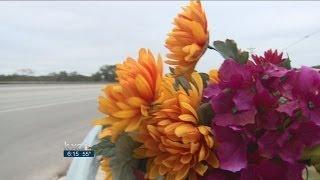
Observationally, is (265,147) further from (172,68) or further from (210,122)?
(172,68)

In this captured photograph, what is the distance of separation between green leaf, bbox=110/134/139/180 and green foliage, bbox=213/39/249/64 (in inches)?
14.4

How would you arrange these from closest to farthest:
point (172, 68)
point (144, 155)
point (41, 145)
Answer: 1. point (144, 155)
2. point (172, 68)
3. point (41, 145)

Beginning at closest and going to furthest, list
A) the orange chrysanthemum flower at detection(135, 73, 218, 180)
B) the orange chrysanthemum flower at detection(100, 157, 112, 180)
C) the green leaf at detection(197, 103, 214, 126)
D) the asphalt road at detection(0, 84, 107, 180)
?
the orange chrysanthemum flower at detection(135, 73, 218, 180) < the green leaf at detection(197, 103, 214, 126) < the orange chrysanthemum flower at detection(100, 157, 112, 180) < the asphalt road at detection(0, 84, 107, 180)

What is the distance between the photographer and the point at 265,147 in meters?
1.37

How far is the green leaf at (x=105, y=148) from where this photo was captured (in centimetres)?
154

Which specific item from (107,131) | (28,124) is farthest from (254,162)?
(28,124)

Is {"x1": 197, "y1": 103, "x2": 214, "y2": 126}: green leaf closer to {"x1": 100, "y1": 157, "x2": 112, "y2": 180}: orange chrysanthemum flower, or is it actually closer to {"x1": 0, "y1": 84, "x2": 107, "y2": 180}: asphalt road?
{"x1": 100, "y1": 157, "x2": 112, "y2": 180}: orange chrysanthemum flower

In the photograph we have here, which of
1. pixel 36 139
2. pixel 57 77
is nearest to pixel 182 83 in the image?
pixel 36 139

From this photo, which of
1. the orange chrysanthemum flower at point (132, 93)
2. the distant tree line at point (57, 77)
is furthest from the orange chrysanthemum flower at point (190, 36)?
the distant tree line at point (57, 77)

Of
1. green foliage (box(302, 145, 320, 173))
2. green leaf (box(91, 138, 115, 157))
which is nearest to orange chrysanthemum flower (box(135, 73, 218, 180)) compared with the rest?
green leaf (box(91, 138, 115, 157))

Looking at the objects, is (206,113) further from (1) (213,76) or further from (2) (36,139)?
(2) (36,139)

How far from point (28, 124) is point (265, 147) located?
584 inches

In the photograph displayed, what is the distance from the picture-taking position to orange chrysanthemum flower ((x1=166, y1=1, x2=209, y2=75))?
5.15 feet

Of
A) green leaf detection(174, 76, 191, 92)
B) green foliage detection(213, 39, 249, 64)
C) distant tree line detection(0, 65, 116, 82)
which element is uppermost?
green foliage detection(213, 39, 249, 64)
